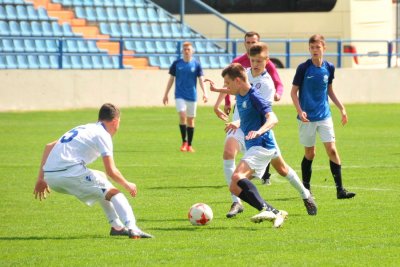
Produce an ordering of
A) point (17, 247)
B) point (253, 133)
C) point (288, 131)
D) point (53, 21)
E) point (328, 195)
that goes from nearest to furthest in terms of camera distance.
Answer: point (17, 247)
point (253, 133)
point (328, 195)
point (288, 131)
point (53, 21)

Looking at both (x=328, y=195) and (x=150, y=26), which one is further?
(x=150, y=26)

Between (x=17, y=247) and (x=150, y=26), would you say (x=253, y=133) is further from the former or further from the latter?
(x=150, y=26)

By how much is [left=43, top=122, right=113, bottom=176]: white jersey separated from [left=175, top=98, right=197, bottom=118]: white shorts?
40.5 ft

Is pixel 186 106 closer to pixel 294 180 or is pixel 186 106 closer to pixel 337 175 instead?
pixel 337 175

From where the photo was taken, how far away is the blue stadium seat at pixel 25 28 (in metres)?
34.6

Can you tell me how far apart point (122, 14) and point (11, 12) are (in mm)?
4327

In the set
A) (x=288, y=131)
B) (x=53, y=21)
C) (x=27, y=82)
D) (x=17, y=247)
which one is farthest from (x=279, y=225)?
(x=53, y=21)

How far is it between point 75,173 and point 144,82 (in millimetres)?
23304

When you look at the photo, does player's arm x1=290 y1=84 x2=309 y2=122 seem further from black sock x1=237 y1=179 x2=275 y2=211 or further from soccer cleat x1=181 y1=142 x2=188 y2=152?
soccer cleat x1=181 y1=142 x2=188 y2=152

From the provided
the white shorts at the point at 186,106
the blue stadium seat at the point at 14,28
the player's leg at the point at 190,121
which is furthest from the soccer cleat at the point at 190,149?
the blue stadium seat at the point at 14,28

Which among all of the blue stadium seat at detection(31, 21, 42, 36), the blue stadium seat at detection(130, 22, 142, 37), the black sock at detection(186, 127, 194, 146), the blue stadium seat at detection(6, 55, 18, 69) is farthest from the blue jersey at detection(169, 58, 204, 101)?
the blue stadium seat at detection(130, 22, 142, 37)

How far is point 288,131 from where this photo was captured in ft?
86.5

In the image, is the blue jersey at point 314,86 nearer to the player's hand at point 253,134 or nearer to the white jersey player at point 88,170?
the player's hand at point 253,134

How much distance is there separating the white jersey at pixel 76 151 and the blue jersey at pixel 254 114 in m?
1.69
